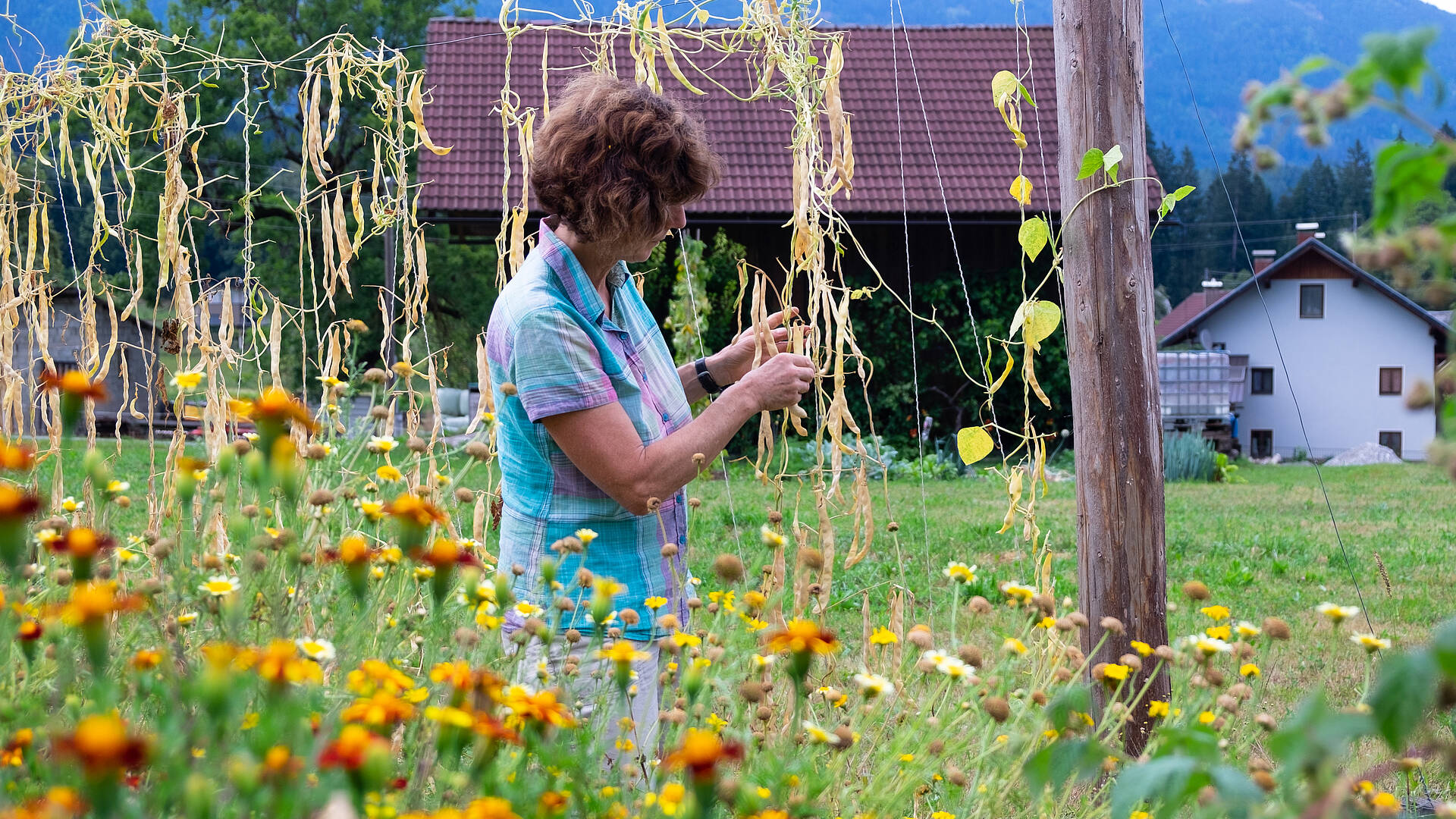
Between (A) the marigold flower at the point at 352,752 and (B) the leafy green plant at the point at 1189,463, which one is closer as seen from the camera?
(A) the marigold flower at the point at 352,752

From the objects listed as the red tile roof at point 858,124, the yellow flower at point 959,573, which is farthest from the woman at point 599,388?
the red tile roof at point 858,124

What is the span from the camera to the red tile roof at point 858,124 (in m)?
12.8

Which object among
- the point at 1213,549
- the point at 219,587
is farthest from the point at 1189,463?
the point at 219,587

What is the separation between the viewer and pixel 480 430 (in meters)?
2.02

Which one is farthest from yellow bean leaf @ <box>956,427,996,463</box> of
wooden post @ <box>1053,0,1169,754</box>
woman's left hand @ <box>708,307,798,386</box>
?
woman's left hand @ <box>708,307,798,386</box>

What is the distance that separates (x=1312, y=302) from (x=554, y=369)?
27.2 m

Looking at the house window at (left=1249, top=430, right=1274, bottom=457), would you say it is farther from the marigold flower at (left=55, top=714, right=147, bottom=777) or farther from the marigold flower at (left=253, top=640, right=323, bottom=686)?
the marigold flower at (left=55, top=714, right=147, bottom=777)

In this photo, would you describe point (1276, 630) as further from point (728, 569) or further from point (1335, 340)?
point (1335, 340)

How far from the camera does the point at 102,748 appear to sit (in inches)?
22.1

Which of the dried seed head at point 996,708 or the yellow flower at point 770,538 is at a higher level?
the yellow flower at point 770,538

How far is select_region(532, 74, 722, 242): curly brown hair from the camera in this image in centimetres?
171

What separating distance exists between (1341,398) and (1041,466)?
26.3 m

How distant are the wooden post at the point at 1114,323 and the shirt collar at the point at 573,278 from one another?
3.17 ft

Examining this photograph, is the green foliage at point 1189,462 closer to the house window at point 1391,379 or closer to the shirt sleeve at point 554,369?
the shirt sleeve at point 554,369
